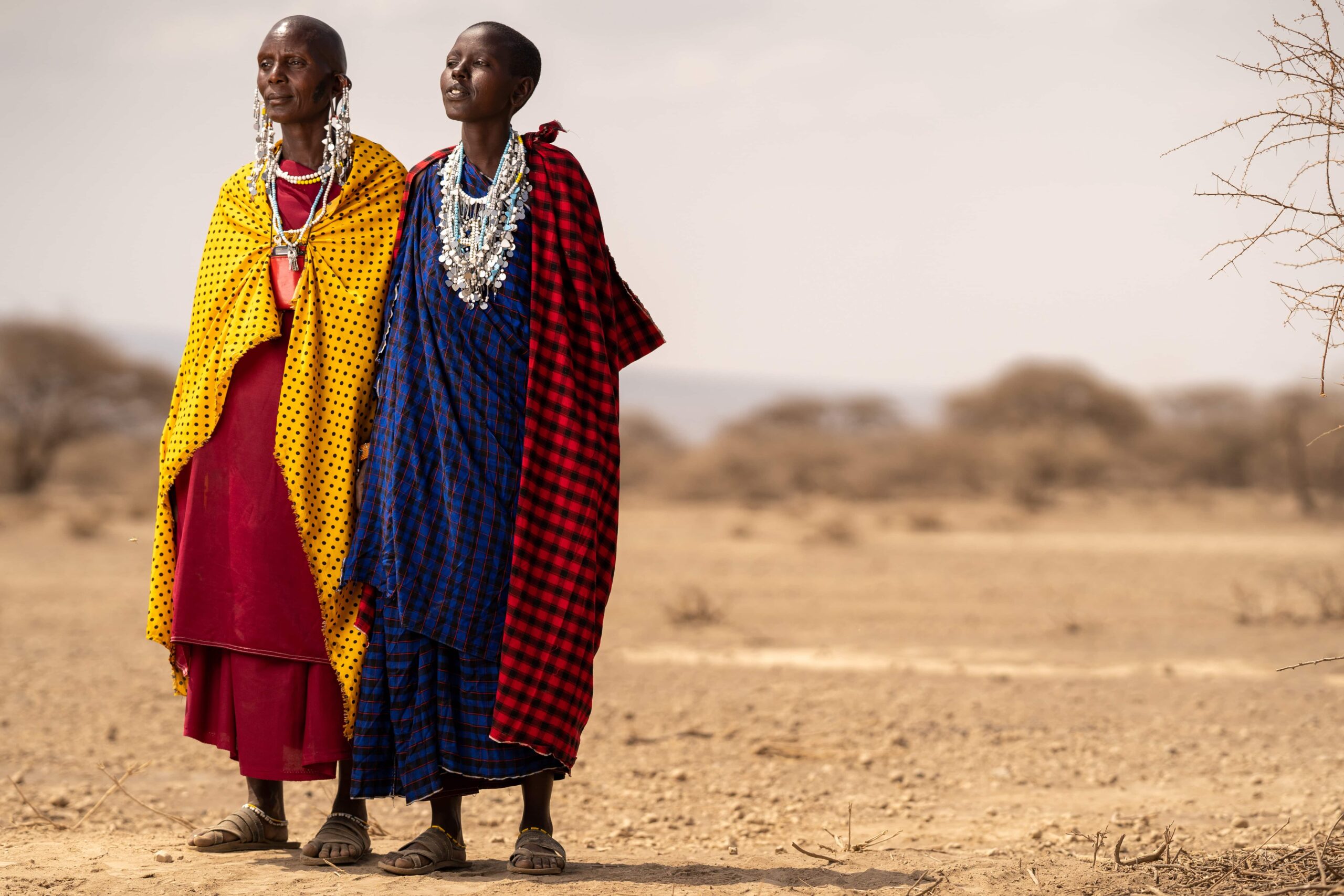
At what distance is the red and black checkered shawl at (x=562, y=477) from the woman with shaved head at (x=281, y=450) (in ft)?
1.57

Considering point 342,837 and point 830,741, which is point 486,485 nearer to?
point 342,837

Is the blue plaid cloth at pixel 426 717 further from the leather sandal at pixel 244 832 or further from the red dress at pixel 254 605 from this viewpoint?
the leather sandal at pixel 244 832

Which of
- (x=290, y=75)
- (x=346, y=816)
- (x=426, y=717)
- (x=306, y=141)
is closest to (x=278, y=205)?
(x=306, y=141)

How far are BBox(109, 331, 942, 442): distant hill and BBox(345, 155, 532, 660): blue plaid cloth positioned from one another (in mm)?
92547

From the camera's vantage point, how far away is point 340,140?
3.69m

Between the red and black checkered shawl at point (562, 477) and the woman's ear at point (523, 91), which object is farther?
the woman's ear at point (523, 91)

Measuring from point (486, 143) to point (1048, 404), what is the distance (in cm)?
3216

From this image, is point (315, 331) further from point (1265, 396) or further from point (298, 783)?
point (1265, 396)

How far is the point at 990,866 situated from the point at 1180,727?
10.6 ft

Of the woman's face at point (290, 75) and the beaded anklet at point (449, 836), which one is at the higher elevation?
the woman's face at point (290, 75)

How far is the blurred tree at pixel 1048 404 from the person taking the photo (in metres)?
32.7

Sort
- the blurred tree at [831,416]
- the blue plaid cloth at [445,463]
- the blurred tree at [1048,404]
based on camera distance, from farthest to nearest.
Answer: the blurred tree at [831,416] → the blurred tree at [1048,404] → the blue plaid cloth at [445,463]

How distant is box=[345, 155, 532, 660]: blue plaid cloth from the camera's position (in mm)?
3375

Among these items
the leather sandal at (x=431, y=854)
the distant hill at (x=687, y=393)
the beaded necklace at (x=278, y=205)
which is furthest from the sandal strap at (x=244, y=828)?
the distant hill at (x=687, y=393)
